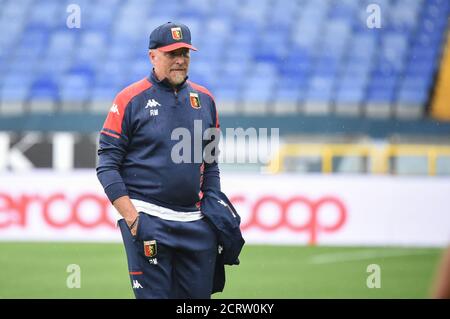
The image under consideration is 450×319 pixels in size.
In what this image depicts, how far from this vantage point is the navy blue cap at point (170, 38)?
16.0 feet

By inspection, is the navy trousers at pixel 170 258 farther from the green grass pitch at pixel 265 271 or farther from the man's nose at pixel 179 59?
the green grass pitch at pixel 265 271

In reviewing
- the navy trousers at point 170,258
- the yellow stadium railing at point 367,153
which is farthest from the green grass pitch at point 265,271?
the navy trousers at point 170,258

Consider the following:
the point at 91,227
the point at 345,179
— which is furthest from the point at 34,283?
the point at 345,179

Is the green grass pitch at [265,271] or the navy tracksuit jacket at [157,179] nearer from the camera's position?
the navy tracksuit jacket at [157,179]

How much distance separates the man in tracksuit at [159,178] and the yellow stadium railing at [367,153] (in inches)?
386

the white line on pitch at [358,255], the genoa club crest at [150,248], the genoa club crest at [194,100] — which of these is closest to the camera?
the genoa club crest at [150,248]

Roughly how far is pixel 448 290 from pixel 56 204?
A: 12058mm

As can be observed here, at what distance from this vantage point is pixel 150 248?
481 cm

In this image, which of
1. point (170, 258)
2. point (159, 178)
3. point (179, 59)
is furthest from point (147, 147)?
point (170, 258)

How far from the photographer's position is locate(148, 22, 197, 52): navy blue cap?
4.87 meters

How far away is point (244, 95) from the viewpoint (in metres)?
19.3

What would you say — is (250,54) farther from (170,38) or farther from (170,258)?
(170,258)

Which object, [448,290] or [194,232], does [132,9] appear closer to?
[194,232]

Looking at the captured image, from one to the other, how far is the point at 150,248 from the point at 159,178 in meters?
0.36
